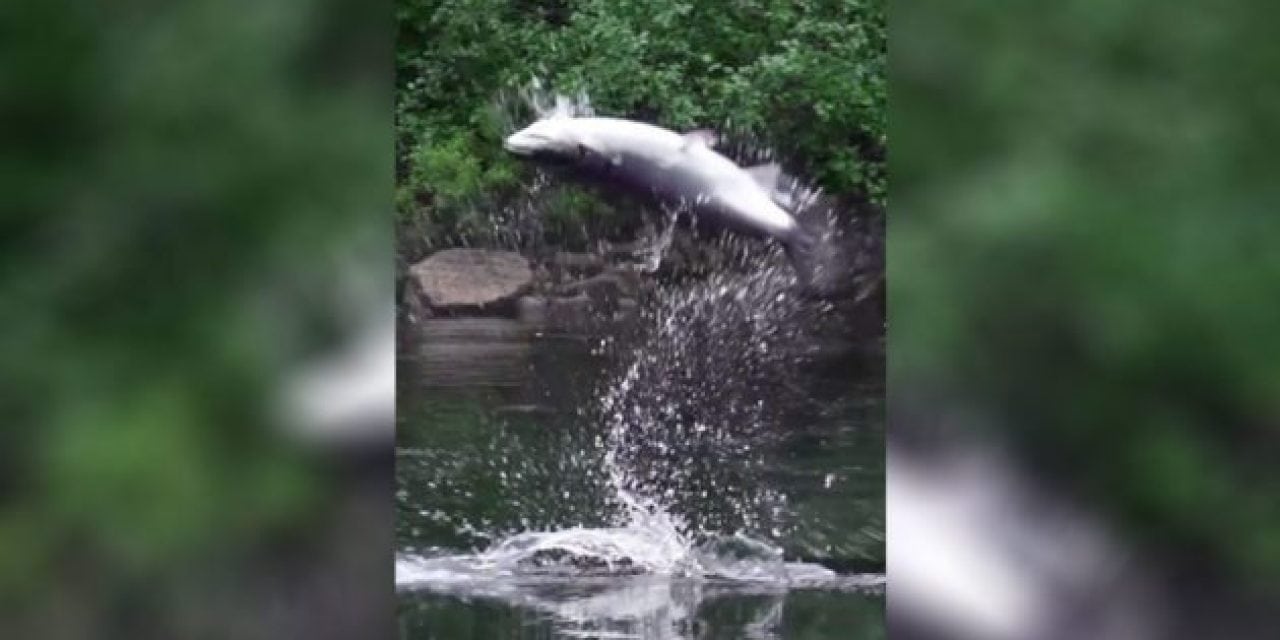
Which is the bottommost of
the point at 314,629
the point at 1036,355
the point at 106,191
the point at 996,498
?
the point at 314,629

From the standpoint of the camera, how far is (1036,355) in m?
2.39

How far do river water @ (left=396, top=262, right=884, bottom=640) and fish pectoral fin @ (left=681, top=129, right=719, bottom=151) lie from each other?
0.17 meters

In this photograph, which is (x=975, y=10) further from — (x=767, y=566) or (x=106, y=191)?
(x=106, y=191)

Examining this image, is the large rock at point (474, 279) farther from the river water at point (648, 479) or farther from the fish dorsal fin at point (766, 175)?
the fish dorsal fin at point (766, 175)

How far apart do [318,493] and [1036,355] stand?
894 millimetres

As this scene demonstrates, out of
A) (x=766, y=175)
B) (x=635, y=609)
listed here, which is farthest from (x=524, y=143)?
(x=635, y=609)

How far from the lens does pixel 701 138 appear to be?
246cm

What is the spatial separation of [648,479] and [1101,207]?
666mm

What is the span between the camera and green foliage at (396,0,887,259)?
95.9 inches

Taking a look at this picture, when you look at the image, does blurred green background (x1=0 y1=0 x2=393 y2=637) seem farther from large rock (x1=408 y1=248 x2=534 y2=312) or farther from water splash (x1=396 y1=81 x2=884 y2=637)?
water splash (x1=396 y1=81 x2=884 y2=637)

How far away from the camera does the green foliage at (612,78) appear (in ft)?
7.99

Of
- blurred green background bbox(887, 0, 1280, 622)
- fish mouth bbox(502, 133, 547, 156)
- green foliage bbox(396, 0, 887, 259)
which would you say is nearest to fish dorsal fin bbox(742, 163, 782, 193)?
green foliage bbox(396, 0, 887, 259)

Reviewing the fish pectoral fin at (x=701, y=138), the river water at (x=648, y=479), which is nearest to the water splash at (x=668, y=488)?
the river water at (x=648, y=479)

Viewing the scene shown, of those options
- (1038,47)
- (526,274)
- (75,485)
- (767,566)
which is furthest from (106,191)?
(1038,47)
